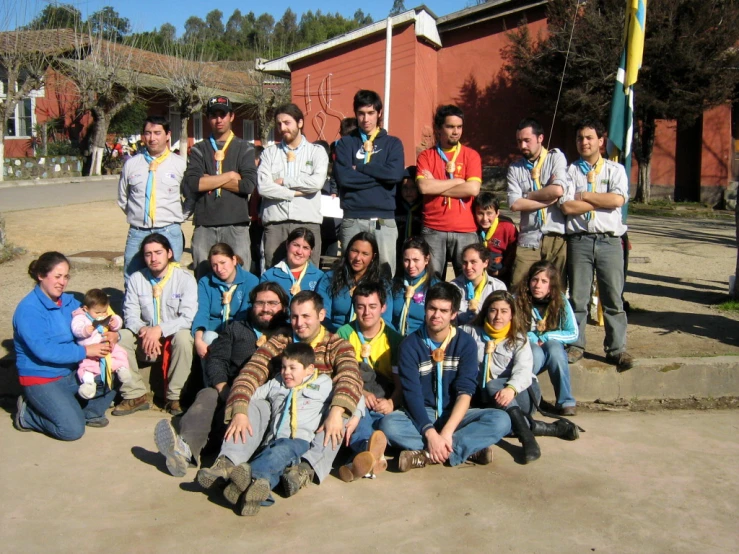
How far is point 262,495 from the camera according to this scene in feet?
11.8

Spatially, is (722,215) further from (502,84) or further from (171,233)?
(171,233)

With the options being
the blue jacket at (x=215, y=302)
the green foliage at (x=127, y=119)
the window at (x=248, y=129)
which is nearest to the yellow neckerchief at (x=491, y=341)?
the blue jacket at (x=215, y=302)

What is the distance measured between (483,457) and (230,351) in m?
1.79

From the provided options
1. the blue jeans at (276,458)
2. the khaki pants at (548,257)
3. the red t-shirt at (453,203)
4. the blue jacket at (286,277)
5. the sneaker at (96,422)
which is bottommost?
the sneaker at (96,422)

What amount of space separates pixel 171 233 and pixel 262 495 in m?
2.94

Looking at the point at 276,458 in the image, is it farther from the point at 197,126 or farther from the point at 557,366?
the point at 197,126

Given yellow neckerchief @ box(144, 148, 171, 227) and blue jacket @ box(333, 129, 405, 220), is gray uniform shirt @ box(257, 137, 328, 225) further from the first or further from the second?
yellow neckerchief @ box(144, 148, 171, 227)

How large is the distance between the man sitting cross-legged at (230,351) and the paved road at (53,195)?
1064 cm

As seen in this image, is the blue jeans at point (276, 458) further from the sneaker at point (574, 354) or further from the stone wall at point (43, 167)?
the stone wall at point (43, 167)

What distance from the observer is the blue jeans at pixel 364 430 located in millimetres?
4223

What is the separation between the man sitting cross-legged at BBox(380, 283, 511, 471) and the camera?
4250 mm

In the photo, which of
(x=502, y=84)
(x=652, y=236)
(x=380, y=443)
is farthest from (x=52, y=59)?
(x=380, y=443)

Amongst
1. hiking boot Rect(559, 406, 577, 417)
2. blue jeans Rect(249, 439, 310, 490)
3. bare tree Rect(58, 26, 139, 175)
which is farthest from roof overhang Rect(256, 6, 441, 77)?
blue jeans Rect(249, 439, 310, 490)

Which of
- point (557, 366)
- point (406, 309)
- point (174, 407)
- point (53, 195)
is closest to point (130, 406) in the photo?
point (174, 407)
